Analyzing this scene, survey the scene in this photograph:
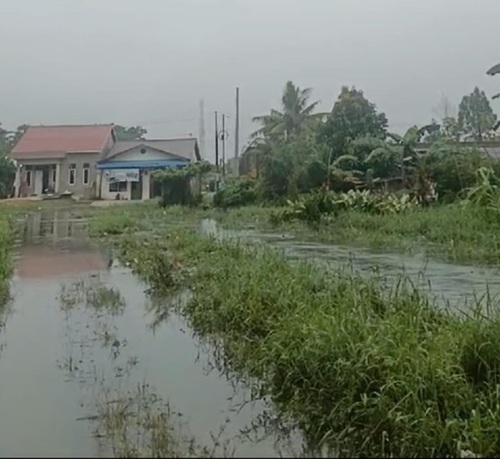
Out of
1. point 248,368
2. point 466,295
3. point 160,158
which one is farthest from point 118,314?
point 160,158

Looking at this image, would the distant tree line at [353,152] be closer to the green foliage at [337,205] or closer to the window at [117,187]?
the green foliage at [337,205]

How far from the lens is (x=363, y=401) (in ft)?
12.6

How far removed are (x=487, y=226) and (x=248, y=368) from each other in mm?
9749

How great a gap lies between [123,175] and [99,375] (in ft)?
112

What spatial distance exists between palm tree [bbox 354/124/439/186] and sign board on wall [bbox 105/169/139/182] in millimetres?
17886

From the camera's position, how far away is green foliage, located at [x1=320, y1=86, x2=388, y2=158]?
29.8 meters

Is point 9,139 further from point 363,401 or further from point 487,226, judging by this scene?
A: point 363,401

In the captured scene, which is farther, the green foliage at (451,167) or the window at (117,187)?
the window at (117,187)

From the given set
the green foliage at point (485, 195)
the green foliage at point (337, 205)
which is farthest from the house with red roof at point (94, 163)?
the green foliage at point (485, 195)

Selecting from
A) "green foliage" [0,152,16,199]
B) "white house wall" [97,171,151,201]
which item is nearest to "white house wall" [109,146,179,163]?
"white house wall" [97,171,151,201]

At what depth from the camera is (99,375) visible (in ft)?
16.8

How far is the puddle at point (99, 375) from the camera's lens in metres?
3.83

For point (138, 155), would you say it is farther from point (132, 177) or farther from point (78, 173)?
point (78, 173)

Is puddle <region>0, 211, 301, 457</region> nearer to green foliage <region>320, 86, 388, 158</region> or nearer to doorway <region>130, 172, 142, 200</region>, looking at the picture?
green foliage <region>320, 86, 388, 158</region>
